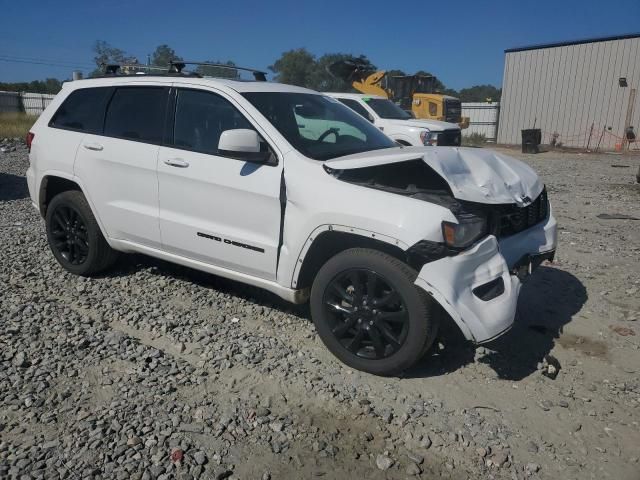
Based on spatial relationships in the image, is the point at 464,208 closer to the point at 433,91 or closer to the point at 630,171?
the point at 630,171

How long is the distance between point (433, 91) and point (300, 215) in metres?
22.6

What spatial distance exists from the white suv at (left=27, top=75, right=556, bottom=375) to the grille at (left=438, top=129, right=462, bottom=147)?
8.88 m

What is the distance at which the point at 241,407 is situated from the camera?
10.5 ft

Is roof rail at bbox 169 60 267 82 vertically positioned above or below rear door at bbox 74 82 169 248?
above

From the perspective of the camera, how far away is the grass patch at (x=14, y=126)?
68.5 feet

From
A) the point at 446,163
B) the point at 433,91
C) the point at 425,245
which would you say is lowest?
the point at 425,245

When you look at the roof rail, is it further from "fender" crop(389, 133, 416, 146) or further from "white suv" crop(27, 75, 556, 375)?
"fender" crop(389, 133, 416, 146)

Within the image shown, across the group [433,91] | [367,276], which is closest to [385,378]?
[367,276]

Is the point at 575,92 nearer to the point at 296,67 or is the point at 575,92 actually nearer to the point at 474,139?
the point at 474,139

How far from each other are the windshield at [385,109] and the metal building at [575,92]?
14.2 metres

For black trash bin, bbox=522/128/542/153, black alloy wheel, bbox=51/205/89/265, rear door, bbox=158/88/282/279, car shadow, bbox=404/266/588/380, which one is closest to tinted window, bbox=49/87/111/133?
black alloy wheel, bbox=51/205/89/265

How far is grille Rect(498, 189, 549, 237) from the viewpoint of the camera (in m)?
3.74

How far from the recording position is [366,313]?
11.5 feet

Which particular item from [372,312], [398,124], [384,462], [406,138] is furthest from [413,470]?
[398,124]
